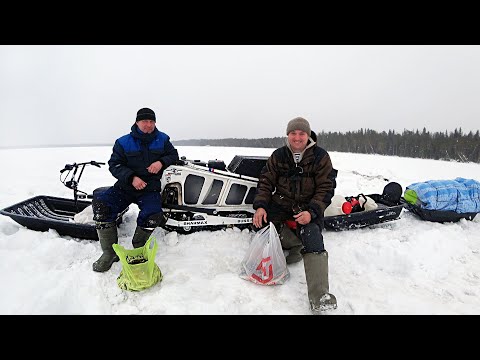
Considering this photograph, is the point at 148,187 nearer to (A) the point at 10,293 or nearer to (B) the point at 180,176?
(B) the point at 180,176

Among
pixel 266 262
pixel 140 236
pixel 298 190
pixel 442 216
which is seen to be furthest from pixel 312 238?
pixel 442 216

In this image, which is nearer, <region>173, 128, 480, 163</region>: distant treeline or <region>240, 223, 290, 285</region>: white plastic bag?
<region>240, 223, 290, 285</region>: white plastic bag

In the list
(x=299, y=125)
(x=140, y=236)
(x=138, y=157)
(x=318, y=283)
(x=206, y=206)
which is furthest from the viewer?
(x=206, y=206)

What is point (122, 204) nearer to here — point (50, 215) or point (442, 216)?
point (50, 215)

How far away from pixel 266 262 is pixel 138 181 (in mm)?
1840

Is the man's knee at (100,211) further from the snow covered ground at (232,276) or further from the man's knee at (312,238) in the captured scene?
the man's knee at (312,238)

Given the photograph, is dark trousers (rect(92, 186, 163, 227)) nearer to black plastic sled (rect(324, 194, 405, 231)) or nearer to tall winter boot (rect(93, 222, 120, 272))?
tall winter boot (rect(93, 222, 120, 272))

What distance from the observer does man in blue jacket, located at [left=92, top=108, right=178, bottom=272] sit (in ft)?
11.3

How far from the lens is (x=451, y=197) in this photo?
478cm

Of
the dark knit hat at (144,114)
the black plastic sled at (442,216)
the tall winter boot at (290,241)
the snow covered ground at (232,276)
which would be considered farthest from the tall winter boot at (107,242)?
the black plastic sled at (442,216)

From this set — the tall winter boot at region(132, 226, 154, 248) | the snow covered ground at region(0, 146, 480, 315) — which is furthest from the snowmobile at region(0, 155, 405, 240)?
the tall winter boot at region(132, 226, 154, 248)

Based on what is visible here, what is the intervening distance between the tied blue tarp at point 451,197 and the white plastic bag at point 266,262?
10.9 feet

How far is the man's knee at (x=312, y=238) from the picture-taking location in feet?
9.47

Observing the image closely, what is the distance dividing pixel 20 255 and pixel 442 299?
4757mm
